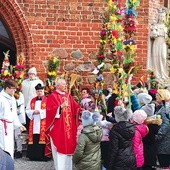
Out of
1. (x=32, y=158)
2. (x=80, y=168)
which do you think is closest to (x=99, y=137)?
(x=80, y=168)

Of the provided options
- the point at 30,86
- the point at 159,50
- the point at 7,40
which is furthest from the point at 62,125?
the point at 7,40

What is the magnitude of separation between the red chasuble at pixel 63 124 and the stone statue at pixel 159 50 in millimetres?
4419

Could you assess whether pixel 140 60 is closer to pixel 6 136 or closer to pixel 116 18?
pixel 116 18

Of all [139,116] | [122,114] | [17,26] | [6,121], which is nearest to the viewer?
[122,114]

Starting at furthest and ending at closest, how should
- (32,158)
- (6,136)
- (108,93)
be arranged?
(108,93) < (32,158) < (6,136)

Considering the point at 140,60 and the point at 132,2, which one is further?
Result: the point at 140,60

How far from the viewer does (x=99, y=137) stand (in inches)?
277

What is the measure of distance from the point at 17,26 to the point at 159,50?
359cm

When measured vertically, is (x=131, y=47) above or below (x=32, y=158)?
above

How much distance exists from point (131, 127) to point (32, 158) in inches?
145

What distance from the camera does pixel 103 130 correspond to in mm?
7656

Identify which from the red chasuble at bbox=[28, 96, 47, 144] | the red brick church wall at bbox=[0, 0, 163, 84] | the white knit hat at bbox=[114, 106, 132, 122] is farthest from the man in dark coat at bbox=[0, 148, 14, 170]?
the red brick church wall at bbox=[0, 0, 163, 84]

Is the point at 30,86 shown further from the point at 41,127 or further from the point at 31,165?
the point at 31,165

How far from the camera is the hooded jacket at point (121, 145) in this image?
21.5ft
